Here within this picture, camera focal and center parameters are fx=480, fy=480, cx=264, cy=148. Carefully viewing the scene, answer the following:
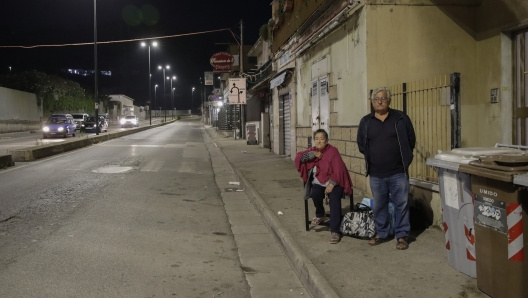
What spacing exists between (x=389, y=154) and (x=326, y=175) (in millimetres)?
1005

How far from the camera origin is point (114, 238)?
21.6 feet

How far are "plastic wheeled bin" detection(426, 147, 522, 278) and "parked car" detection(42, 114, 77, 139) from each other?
3050 cm

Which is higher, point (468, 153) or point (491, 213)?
point (468, 153)

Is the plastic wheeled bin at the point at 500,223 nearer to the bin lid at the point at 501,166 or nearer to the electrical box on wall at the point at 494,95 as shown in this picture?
the bin lid at the point at 501,166

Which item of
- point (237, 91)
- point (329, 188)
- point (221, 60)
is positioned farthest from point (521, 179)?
point (221, 60)

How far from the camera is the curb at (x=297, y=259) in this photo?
4426 mm

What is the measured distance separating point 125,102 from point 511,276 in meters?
103

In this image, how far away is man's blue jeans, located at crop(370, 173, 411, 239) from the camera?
5477 millimetres

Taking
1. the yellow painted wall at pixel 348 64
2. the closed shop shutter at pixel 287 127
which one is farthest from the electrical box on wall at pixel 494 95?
the closed shop shutter at pixel 287 127

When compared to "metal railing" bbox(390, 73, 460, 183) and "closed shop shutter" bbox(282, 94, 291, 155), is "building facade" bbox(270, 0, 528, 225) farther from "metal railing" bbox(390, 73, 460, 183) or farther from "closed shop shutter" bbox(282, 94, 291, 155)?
"closed shop shutter" bbox(282, 94, 291, 155)

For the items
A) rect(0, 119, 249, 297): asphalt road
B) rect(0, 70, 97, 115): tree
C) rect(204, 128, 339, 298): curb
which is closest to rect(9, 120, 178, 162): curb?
rect(0, 119, 249, 297): asphalt road

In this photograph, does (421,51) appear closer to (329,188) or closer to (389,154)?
(389,154)

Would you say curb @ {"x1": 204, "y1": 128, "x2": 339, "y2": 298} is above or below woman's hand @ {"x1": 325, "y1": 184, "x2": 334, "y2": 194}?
below

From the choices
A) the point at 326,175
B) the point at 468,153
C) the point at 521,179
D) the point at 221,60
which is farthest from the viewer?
the point at 221,60
